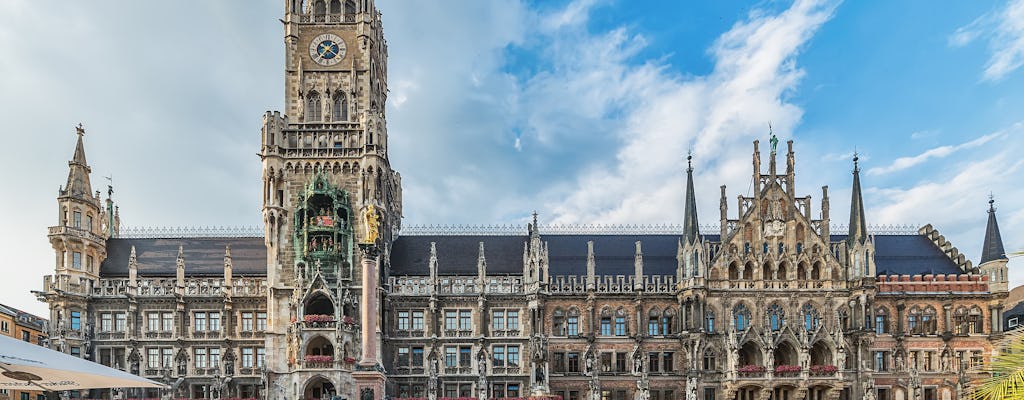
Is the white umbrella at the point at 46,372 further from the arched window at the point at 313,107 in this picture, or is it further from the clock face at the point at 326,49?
the clock face at the point at 326,49

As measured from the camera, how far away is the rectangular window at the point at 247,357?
6894 centimetres

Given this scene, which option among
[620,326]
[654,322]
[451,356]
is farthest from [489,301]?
[654,322]

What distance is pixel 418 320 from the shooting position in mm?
69625

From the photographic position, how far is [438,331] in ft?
227

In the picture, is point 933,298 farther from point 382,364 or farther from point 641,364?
point 382,364

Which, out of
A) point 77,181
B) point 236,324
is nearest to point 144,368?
point 236,324

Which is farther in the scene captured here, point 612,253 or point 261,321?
point 612,253

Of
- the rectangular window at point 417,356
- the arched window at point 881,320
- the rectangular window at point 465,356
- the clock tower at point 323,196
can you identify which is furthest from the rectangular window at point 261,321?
the arched window at point 881,320

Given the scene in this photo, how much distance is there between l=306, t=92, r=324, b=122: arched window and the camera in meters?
69.9

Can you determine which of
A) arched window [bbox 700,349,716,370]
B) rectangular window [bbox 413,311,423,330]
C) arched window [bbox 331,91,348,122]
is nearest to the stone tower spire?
arched window [bbox 700,349,716,370]

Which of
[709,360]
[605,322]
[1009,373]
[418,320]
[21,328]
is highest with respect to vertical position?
[1009,373]

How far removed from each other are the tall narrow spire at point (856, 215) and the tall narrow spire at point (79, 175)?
65.5 meters

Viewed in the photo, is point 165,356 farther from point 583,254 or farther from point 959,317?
point 959,317

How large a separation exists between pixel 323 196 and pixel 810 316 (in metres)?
40.9
